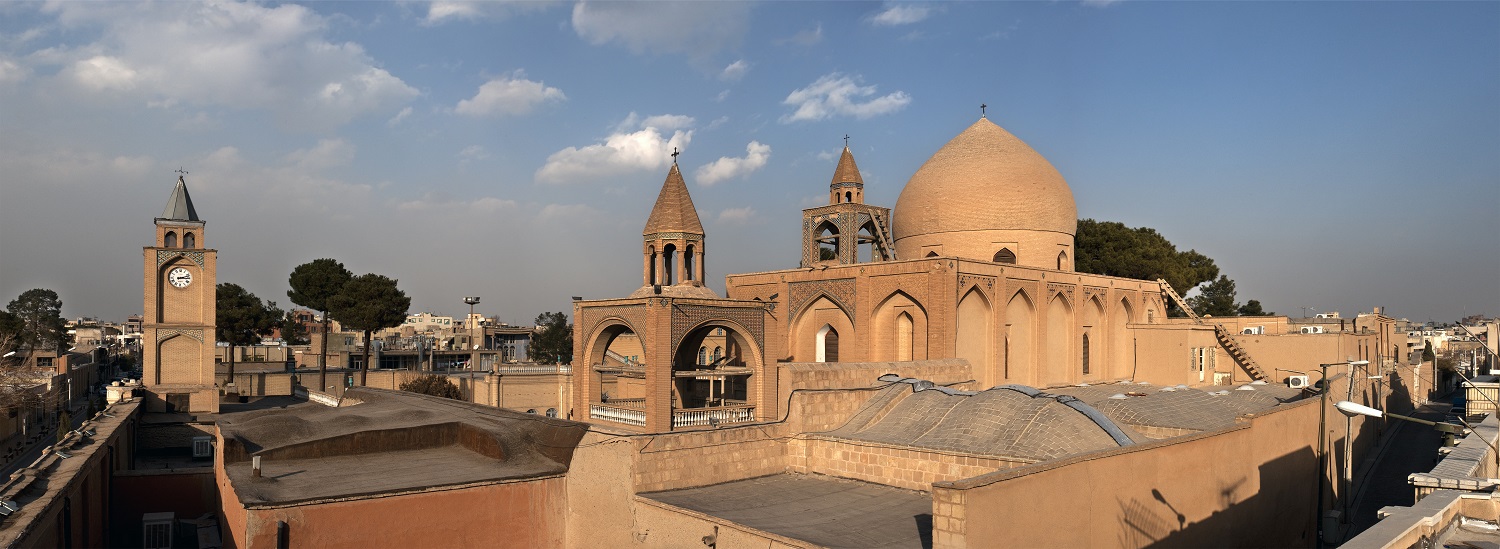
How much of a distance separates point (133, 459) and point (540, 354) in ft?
116

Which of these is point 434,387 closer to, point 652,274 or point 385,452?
point 652,274

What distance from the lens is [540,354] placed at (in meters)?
61.1

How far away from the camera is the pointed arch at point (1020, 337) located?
26.7 m

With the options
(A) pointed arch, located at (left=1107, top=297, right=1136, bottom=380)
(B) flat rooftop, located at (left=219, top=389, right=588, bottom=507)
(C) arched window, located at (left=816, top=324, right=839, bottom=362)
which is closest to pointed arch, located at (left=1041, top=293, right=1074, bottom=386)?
(A) pointed arch, located at (left=1107, top=297, right=1136, bottom=380)

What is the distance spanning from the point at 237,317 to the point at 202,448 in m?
17.9

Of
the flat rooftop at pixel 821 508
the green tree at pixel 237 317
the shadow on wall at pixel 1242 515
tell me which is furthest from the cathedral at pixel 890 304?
the green tree at pixel 237 317

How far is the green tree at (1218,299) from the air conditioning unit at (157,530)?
56.1 m

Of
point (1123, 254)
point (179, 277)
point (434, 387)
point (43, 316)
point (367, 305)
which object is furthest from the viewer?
point (43, 316)

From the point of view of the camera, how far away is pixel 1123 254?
44750 millimetres

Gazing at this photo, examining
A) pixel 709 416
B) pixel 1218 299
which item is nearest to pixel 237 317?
pixel 709 416

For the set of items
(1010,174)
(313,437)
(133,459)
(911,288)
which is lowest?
(133,459)

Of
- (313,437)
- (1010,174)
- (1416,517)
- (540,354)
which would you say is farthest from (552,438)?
(540,354)

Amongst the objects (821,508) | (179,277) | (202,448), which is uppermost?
(179,277)

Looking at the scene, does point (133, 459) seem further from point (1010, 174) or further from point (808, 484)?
point (1010, 174)
